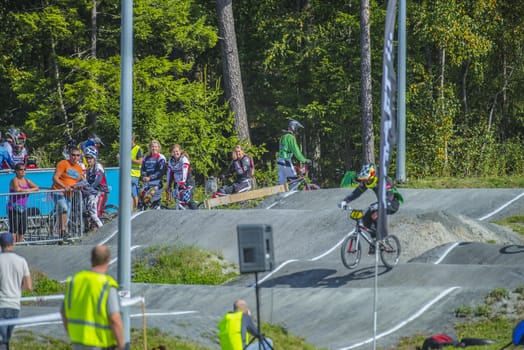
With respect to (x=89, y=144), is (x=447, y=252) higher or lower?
lower

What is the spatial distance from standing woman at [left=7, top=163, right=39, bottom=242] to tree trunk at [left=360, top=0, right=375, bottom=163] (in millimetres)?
16261

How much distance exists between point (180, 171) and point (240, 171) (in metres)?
1.61

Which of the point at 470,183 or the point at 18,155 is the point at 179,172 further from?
the point at 470,183

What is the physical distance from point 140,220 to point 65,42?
14.1 m

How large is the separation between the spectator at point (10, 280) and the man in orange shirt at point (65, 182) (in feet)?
34.5

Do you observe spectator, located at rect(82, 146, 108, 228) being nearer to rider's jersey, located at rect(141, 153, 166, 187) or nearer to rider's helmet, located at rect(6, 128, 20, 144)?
rider's jersey, located at rect(141, 153, 166, 187)

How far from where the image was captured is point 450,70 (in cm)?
4334

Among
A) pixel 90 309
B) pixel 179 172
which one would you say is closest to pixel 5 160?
pixel 179 172

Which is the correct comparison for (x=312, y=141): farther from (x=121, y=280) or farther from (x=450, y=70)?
(x=121, y=280)

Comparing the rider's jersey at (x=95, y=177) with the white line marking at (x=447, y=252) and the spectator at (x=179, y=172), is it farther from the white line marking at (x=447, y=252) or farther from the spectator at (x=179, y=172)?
the white line marking at (x=447, y=252)

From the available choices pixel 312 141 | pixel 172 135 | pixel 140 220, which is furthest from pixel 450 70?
pixel 140 220

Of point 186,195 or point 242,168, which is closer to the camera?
point 186,195

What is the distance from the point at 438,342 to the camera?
13.8m

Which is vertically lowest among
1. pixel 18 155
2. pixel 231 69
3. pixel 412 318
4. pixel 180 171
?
pixel 412 318
